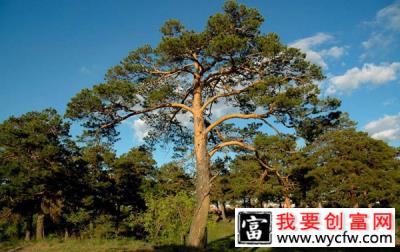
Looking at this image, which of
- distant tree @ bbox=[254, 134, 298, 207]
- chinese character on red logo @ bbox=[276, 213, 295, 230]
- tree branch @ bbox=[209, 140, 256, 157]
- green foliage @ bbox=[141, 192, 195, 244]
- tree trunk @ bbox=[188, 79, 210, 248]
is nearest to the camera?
chinese character on red logo @ bbox=[276, 213, 295, 230]

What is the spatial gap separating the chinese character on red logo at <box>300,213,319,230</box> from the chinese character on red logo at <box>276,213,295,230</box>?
0.32 metres

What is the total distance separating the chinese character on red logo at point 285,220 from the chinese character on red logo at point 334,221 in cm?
96

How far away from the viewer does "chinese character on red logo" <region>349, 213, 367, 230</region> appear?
10477mm

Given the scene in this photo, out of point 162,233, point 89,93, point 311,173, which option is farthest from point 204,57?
point 311,173

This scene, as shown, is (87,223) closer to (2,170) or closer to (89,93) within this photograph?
(2,170)

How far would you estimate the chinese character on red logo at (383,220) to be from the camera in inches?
412

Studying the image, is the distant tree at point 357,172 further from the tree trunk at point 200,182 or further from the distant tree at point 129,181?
the tree trunk at point 200,182

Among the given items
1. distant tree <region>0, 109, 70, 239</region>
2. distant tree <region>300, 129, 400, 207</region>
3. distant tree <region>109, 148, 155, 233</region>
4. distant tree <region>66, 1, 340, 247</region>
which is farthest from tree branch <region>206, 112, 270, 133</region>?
distant tree <region>109, 148, 155, 233</region>

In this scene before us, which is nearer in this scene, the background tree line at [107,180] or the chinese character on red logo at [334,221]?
the chinese character on red logo at [334,221]

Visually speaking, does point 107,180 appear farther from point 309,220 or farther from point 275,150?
point 309,220

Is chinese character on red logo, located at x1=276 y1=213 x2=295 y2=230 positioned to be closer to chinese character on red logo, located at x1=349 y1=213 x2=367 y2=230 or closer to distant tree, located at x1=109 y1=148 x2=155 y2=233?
chinese character on red logo, located at x1=349 y1=213 x2=367 y2=230

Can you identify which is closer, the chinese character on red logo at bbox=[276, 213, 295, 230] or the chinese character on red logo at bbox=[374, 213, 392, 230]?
the chinese character on red logo at bbox=[374, 213, 392, 230]

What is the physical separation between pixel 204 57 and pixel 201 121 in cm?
267

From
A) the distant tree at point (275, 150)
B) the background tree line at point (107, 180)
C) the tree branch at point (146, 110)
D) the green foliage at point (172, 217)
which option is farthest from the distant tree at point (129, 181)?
the distant tree at point (275, 150)
